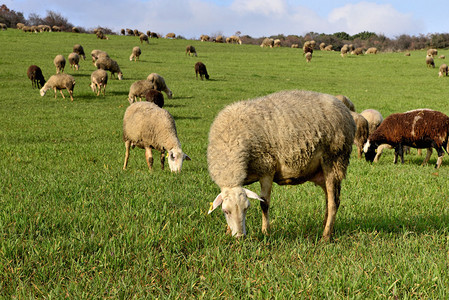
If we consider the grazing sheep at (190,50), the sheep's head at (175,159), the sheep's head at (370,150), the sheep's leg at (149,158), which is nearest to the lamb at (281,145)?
the sheep's head at (175,159)

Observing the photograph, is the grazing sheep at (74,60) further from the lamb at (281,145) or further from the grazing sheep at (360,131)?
the lamb at (281,145)

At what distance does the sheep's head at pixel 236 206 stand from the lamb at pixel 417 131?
806cm

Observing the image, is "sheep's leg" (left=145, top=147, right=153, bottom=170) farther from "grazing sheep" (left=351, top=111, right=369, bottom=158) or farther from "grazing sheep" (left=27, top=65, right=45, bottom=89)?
"grazing sheep" (left=27, top=65, right=45, bottom=89)

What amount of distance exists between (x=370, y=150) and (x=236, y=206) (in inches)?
342

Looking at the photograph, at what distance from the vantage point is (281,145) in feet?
13.2

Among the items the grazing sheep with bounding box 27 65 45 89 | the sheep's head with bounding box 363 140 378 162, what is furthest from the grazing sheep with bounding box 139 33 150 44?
the sheep's head with bounding box 363 140 378 162

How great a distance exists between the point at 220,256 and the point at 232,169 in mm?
940

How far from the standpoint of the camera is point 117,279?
2924 millimetres

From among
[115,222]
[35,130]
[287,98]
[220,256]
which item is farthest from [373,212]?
[35,130]

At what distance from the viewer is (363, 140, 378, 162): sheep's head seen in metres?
11.0

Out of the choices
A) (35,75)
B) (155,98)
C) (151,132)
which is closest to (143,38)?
(35,75)

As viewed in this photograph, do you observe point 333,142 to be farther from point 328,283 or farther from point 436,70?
point 436,70

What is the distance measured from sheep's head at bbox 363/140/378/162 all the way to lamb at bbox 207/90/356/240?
715cm

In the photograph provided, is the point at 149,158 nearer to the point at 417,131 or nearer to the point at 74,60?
the point at 417,131
